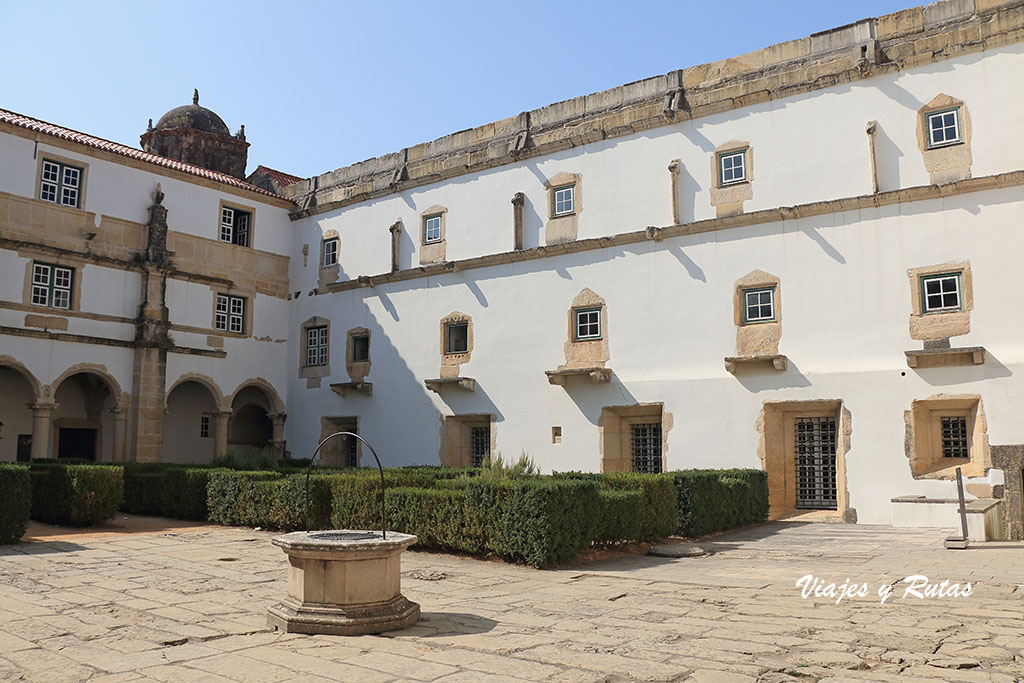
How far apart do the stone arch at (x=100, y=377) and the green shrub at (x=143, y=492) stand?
161 inches

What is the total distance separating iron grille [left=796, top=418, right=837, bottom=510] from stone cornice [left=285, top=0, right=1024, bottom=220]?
7069mm

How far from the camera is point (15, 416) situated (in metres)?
21.8

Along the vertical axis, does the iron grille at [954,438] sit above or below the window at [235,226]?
below

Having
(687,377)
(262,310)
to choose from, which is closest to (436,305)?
(262,310)

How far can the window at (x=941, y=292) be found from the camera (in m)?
15.4

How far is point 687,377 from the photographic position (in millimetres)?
18016

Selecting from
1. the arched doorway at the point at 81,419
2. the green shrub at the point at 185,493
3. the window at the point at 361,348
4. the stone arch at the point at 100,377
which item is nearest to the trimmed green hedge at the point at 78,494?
the green shrub at the point at 185,493

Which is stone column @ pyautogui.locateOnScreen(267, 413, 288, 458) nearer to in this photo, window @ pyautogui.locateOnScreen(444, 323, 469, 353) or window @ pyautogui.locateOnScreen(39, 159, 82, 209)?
window @ pyautogui.locateOnScreen(444, 323, 469, 353)

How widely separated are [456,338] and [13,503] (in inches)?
471

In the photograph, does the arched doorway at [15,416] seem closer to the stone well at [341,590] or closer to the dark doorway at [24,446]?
the dark doorway at [24,446]

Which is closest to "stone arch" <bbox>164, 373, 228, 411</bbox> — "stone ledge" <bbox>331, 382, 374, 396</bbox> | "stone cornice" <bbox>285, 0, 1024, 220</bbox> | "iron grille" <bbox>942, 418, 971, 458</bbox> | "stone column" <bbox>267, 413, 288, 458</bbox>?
"stone column" <bbox>267, 413, 288, 458</bbox>

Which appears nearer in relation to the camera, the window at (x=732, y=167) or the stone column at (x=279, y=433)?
the window at (x=732, y=167)

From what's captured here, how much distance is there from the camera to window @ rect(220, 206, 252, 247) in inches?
970

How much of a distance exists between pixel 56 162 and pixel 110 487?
1030 cm
